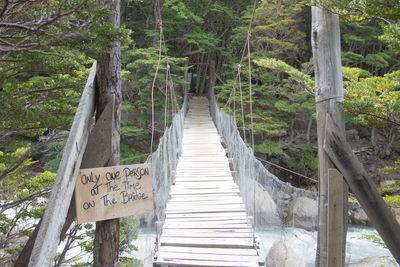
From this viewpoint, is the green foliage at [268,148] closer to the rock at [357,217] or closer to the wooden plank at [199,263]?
the rock at [357,217]

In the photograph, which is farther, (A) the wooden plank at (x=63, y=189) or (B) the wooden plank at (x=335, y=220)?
(B) the wooden plank at (x=335, y=220)

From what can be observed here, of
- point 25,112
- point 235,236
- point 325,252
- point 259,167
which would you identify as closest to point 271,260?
point 259,167

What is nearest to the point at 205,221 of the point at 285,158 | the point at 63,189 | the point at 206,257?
the point at 206,257

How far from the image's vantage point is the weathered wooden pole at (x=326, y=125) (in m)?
1.07

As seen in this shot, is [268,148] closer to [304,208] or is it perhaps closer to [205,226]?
[304,208]

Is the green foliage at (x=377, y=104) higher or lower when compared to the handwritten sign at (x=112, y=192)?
higher

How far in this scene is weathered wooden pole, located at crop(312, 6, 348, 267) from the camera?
3.50ft

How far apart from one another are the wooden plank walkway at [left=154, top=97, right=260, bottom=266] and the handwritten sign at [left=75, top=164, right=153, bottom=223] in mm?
1060

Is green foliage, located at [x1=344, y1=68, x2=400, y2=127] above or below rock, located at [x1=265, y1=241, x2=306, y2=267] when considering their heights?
above

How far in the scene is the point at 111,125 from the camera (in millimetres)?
862

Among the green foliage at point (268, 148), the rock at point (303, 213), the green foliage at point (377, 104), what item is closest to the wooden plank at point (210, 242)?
the green foliage at point (377, 104)

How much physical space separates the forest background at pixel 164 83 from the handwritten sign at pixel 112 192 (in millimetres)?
408

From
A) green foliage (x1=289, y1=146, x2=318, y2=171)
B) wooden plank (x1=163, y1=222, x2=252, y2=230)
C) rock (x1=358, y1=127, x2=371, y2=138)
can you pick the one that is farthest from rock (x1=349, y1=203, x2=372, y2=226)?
wooden plank (x1=163, y1=222, x2=252, y2=230)

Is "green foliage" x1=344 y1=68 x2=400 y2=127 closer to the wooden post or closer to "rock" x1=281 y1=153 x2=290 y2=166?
Answer: the wooden post
